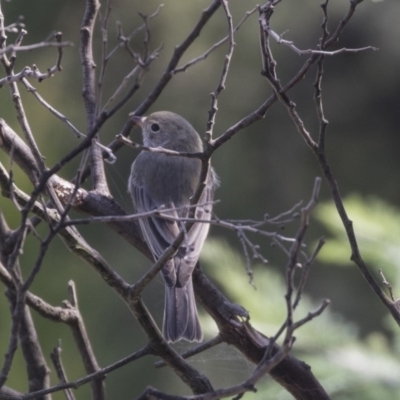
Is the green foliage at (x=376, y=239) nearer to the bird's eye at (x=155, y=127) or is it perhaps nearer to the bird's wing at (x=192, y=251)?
the bird's wing at (x=192, y=251)

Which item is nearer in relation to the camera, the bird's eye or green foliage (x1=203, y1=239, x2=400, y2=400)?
green foliage (x1=203, y1=239, x2=400, y2=400)

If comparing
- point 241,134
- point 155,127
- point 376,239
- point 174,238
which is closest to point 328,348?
point 376,239

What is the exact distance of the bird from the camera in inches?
109

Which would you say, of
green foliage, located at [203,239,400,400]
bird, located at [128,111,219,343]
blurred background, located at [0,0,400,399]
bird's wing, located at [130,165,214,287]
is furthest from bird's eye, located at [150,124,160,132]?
blurred background, located at [0,0,400,399]

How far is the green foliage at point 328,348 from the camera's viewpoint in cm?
229

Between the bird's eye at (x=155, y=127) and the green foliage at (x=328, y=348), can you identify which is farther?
the bird's eye at (x=155, y=127)

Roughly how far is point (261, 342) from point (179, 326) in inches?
26.7

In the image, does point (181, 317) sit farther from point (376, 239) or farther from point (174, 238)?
point (376, 239)

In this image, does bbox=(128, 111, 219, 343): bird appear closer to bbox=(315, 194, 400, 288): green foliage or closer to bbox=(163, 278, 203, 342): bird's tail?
bbox=(163, 278, 203, 342): bird's tail

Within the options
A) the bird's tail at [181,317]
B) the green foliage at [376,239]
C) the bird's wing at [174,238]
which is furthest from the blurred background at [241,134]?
the green foliage at [376,239]

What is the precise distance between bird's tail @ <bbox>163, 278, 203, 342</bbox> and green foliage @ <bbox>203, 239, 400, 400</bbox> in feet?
0.46

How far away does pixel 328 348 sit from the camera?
2467 millimetres

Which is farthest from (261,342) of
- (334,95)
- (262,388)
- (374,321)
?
(334,95)

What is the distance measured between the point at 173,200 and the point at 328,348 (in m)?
1.28
